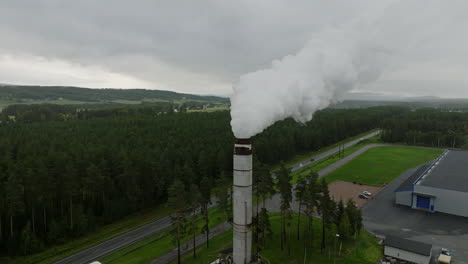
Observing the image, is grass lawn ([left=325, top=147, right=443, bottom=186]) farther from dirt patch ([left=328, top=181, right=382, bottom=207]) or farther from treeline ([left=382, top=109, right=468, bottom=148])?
treeline ([left=382, top=109, right=468, bottom=148])

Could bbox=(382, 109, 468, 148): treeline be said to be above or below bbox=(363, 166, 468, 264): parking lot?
above

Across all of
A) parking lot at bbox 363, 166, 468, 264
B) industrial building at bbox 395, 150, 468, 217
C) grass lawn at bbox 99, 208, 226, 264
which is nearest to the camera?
grass lawn at bbox 99, 208, 226, 264

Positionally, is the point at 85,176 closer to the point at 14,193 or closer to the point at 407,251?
the point at 14,193

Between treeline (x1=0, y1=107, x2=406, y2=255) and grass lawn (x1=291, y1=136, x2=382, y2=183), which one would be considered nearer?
treeline (x1=0, y1=107, x2=406, y2=255)

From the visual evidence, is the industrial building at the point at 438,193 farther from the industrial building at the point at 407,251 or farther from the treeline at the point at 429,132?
the treeline at the point at 429,132

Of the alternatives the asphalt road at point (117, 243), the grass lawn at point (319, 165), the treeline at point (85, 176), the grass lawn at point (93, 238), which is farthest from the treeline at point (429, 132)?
the asphalt road at point (117, 243)

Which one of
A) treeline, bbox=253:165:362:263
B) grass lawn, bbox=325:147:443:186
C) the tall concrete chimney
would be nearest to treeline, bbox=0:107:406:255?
treeline, bbox=253:165:362:263
